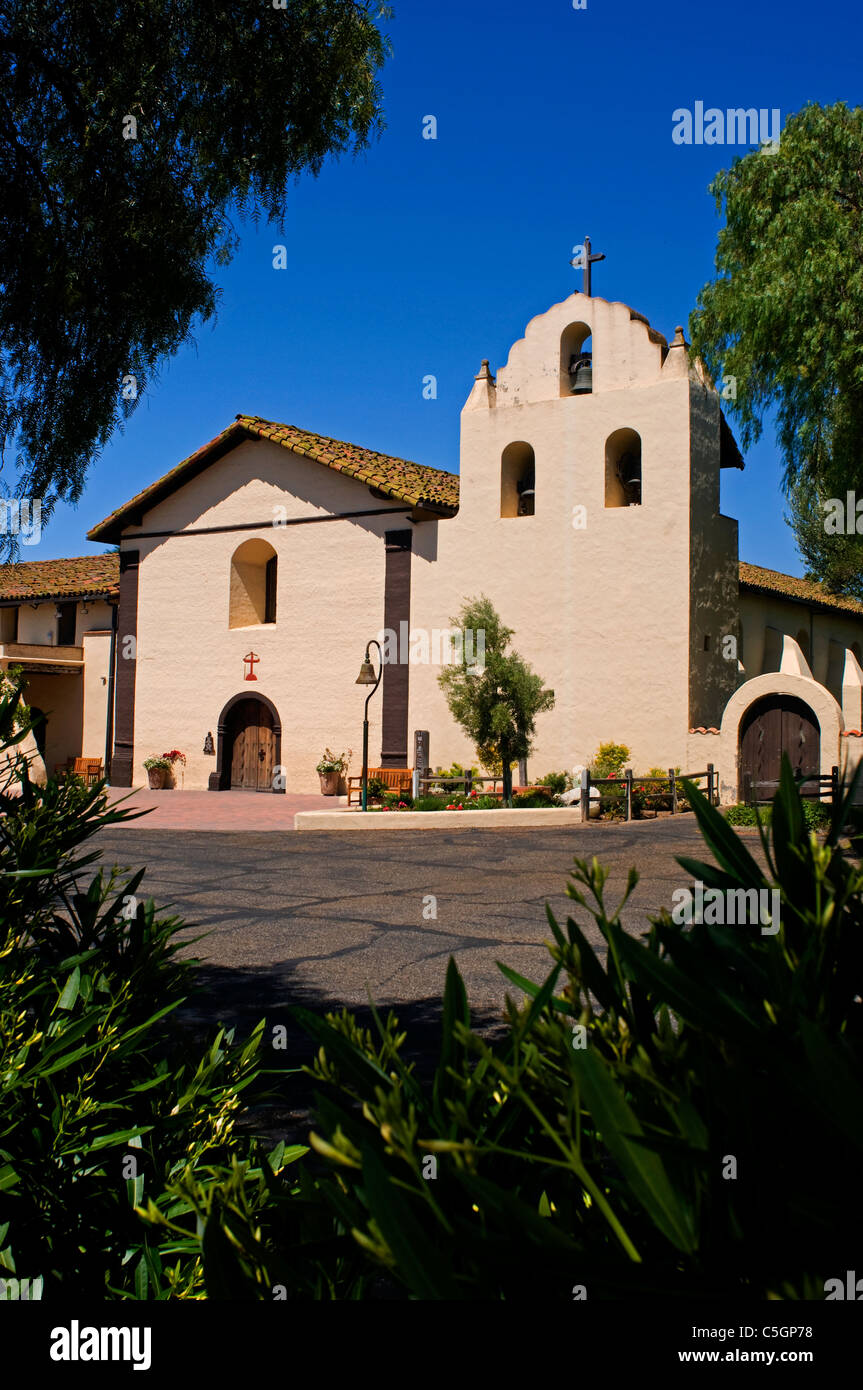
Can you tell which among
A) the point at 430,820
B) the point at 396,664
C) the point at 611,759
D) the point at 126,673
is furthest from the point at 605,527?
the point at 126,673

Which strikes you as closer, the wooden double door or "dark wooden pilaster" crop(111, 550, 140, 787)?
the wooden double door

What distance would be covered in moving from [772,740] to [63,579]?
2181 centimetres

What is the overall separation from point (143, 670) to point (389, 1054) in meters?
26.3

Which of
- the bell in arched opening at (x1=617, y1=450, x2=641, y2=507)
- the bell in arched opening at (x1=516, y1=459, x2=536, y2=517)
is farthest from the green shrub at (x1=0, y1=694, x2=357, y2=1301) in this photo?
the bell in arched opening at (x1=516, y1=459, x2=536, y2=517)

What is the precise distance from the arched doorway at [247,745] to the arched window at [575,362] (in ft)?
32.4

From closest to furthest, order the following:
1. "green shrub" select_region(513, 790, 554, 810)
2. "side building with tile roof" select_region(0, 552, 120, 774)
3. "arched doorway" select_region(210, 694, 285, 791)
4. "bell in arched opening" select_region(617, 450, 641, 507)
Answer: "green shrub" select_region(513, 790, 554, 810), "bell in arched opening" select_region(617, 450, 641, 507), "arched doorway" select_region(210, 694, 285, 791), "side building with tile roof" select_region(0, 552, 120, 774)

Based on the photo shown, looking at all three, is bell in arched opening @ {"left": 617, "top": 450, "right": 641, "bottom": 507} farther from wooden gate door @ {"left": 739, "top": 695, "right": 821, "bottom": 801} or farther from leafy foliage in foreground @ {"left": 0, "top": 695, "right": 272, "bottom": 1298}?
leafy foliage in foreground @ {"left": 0, "top": 695, "right": 272, "bottom": 1298}

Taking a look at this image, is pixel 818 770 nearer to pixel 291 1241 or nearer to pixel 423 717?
pixel 423 717

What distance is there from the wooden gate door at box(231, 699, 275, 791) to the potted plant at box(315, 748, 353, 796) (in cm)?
166

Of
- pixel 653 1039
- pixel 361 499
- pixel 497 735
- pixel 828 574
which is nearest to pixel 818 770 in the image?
pixel 497 735

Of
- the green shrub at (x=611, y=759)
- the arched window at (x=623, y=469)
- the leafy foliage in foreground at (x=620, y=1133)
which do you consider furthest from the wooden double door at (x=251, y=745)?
the leafy foliage in foreground at (x=620, y=1133)

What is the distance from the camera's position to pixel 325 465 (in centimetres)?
2344

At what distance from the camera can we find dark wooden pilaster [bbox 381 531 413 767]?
2192cm

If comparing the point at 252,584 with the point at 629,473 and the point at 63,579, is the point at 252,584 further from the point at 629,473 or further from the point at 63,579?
the point at 629,473
